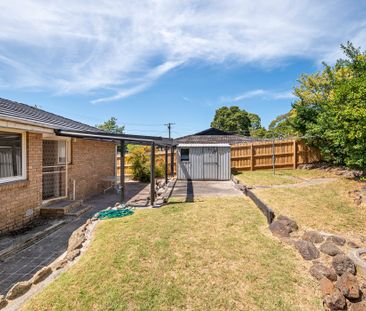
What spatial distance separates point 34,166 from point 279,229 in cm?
696

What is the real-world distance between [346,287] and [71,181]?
8727 mm

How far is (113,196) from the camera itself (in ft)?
33.6

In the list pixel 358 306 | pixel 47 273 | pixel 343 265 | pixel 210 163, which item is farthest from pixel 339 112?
pixel 47 273

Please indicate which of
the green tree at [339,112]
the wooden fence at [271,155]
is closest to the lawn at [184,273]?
the green tree at [339,112]

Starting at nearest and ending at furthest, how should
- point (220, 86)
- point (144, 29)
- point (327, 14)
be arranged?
1. point (327, 14)
2. point (144, 29)
3. point (220, 86)

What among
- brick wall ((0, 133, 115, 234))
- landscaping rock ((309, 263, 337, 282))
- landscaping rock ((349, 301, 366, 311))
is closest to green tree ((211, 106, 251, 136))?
brick wall ((0, 133, 115, 234))

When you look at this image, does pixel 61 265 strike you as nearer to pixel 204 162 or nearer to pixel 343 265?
pixel 343 265

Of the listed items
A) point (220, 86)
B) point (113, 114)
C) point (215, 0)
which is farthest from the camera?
point (113, 114)

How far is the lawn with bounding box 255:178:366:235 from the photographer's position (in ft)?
18.0

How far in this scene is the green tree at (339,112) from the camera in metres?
7.26

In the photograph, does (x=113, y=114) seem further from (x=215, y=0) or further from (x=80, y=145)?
(x=215, y=0)

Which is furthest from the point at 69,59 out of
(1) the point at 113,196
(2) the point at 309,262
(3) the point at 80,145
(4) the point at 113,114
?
(4) the point at 113,114

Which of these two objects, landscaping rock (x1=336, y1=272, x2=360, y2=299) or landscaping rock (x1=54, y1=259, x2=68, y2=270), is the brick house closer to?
landscaping rock (x1=54, y1=259, x2=68, y2=270)

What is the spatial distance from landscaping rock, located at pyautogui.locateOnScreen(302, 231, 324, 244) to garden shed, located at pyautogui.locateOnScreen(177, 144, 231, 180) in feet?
29.4
